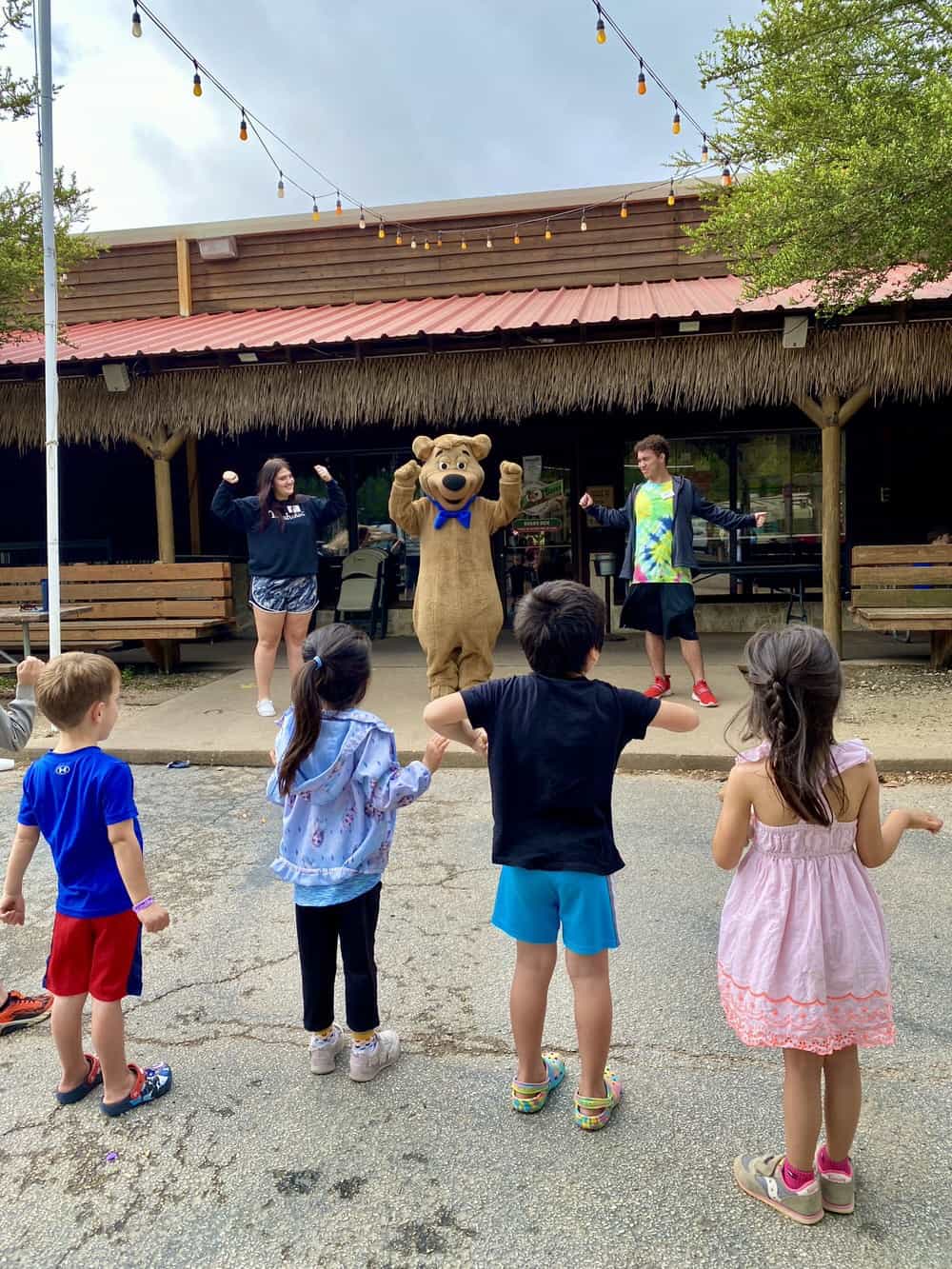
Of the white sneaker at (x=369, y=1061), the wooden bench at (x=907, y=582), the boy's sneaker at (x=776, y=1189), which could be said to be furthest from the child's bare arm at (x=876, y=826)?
the wooden bench at (x=907, y=582)

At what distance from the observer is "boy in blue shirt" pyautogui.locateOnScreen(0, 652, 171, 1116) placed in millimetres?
2270

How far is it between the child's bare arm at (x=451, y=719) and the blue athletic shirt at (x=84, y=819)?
0.76 metres

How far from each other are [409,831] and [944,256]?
16.9 feet

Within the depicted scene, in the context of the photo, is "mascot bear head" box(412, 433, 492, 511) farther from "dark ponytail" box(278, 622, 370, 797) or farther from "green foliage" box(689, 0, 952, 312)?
"dark ponytail" box(278, 622, 370, 797)

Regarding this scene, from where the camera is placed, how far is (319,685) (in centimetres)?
238

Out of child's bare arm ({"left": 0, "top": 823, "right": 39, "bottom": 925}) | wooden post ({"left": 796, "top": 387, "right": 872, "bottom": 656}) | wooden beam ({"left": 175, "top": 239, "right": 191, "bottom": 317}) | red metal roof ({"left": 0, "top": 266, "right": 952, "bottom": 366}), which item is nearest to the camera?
child's bare arm ({"left": 0, "top": 823, "right": 39, "bottom": 925})

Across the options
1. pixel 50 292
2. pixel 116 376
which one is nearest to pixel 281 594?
pixel 50 292

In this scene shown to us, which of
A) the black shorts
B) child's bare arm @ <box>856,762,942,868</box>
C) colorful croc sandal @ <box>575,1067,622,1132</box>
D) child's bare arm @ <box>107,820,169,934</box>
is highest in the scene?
the black shorts

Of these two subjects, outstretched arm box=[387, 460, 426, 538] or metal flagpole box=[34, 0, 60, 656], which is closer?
outstretched arm box=[387, 460, 426, 538]

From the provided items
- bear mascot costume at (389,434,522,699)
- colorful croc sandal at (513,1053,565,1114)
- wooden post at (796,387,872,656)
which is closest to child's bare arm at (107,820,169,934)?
colorful croc sandal at (513,1053,565,1114)

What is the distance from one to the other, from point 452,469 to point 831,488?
12.7 ft

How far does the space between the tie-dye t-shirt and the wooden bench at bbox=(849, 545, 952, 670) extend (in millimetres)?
2367

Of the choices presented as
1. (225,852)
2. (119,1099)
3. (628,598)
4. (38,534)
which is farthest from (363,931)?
(38,534)

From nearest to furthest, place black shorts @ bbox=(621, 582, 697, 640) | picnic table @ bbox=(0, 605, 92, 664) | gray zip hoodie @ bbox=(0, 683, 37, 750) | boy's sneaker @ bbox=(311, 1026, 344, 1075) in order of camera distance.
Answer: boy's sneaker @ bbox=(311, 1026, 344, 1075), gray zip hoodie @ bbox=(0, 683, 37, 750), black shorts @ bbox=(621, 582, 697, 640), picnic table @ bbox=(0, 605, 92, 664)
